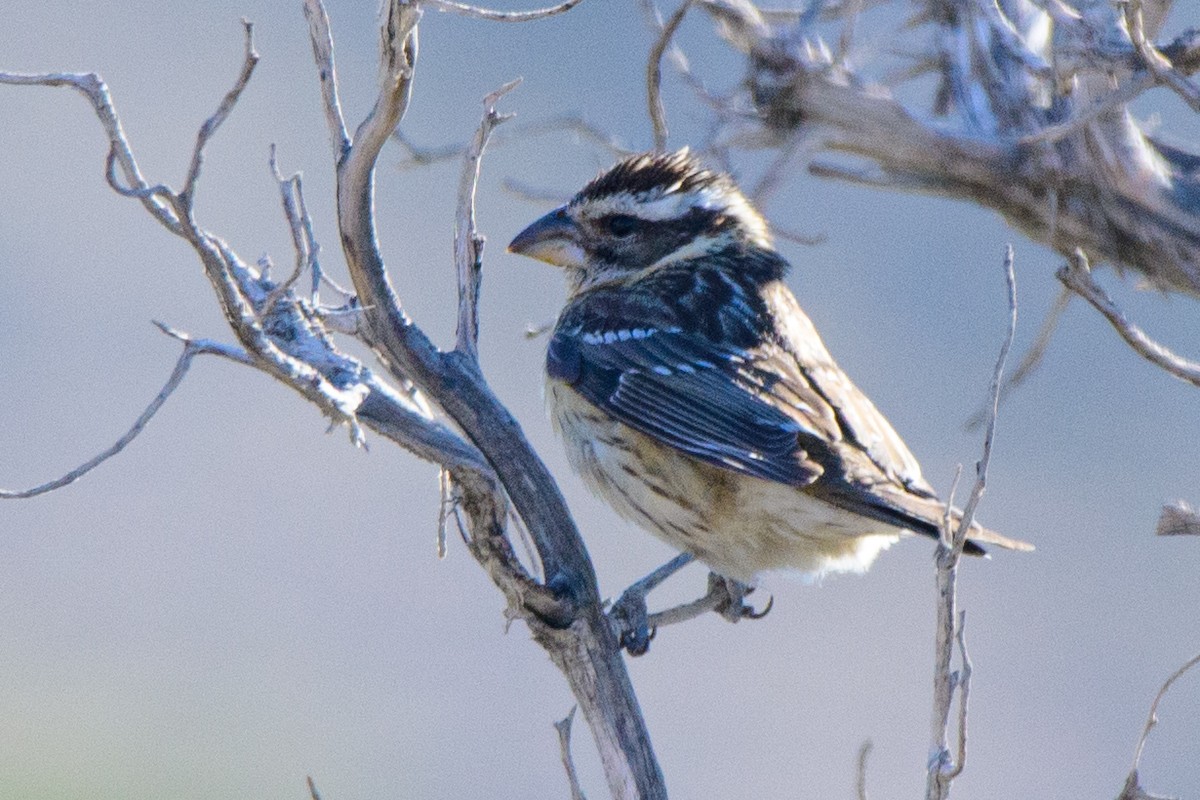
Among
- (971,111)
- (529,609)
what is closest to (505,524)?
(529,609)

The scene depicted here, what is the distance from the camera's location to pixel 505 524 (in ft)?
9.88

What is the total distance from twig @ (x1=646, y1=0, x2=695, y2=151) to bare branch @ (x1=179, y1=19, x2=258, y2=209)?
136 centimetres

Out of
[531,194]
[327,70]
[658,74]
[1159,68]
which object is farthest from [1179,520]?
[531,194]

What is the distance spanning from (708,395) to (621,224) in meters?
0.82

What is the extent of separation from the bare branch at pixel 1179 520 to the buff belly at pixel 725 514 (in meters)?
1.19

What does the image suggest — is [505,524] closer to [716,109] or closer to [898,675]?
[716,109]

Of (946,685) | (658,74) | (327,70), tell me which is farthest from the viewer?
(658,74)

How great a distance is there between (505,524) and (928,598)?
605 centimetres

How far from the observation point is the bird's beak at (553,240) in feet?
16.4

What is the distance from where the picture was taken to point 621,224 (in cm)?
502

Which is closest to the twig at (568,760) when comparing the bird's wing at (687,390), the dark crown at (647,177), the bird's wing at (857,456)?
the bird's wing at (857,456)

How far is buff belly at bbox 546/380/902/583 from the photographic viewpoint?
13.5ft

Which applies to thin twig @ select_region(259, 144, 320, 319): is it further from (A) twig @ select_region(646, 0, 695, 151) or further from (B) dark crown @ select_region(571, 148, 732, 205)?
(B) dark crown @ select_region(571, 148, 732, 205)

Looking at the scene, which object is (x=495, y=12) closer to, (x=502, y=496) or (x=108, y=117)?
(x=108, y=117)
